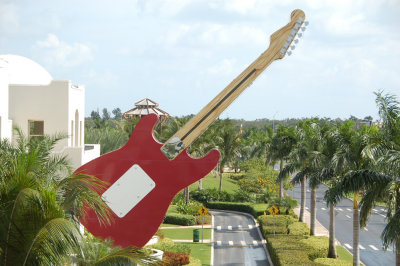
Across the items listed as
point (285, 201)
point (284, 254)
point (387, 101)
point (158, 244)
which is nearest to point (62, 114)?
point (158, 244)

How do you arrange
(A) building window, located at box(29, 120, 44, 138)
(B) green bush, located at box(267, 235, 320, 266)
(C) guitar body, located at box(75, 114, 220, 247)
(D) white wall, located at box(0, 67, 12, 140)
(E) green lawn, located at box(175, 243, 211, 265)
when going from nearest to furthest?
(C) guitar body, located at box(75, 114, 220, 247) < (D) white wall, located at box(0, 67, 12, 140) < (B) green bush, located at box(267, 235, 320, 266) < (A) building window, located at box(29, 120, 44, 138) < (E) green lawn, located at box(175, 243, 211, 265)

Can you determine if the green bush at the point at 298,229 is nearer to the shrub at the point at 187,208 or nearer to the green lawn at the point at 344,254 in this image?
the green lawn at the point at 344,254

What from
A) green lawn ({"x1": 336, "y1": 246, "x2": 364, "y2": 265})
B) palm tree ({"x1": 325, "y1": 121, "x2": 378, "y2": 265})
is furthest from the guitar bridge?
green lawn ({"x1": 336, "y1": 246, "x2": 364, "y2": 265})

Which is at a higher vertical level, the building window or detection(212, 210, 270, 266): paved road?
the building window

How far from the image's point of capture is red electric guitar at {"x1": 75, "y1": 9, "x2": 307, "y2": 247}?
1582 cm

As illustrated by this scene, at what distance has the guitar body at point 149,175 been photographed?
15797 mm

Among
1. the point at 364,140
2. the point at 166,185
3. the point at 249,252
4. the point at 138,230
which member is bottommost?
the point at 249,252

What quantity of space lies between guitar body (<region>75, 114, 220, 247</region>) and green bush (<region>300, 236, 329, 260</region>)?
10.4 meters

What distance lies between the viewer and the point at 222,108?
1606 centimetres

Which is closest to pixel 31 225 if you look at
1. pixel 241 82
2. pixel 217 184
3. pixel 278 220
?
pixel 241 82

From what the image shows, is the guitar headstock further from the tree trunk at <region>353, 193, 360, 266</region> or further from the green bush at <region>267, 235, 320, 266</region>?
the green bush at <region>267, 235, 320, 266</region>

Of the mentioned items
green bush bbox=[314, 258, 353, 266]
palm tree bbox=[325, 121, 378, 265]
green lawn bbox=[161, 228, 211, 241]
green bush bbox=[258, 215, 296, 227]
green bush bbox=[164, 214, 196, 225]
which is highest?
palm tree bbox=[325, 121, 378, 265]

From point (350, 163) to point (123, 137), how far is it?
2679 cm

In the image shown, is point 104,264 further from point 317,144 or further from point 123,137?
point 123,137
